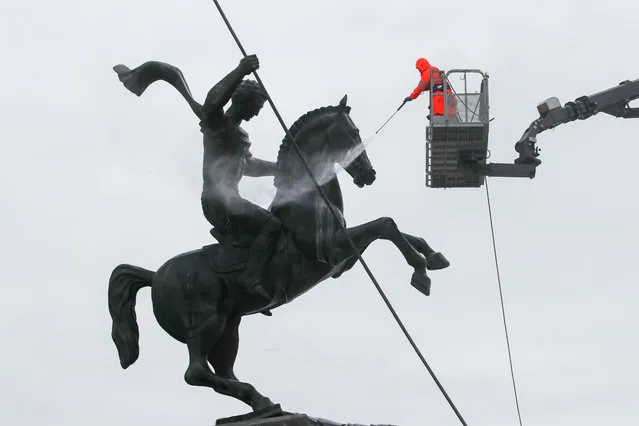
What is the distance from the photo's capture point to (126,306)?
60.3 feet

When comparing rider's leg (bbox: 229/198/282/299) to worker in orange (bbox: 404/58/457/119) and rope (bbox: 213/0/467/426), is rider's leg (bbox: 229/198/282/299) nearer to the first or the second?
rope (bbox: 213/0/467/426)

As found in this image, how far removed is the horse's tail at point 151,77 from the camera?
18.5 m

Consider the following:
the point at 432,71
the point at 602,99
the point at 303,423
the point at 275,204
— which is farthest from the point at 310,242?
the point at 602,99

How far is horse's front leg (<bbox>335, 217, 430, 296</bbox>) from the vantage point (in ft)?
58.1

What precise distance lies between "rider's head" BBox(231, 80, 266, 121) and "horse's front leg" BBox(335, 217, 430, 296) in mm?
1507

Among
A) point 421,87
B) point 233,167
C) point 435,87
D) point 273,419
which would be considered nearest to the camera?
point 273,419

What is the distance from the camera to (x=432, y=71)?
1199 inches

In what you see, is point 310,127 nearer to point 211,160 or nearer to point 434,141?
point 211,160

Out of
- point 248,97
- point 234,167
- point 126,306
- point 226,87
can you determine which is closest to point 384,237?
point 234,167

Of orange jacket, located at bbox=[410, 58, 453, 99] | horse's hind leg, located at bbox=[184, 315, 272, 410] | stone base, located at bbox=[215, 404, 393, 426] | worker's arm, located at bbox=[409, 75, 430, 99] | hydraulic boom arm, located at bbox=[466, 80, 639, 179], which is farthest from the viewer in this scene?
hydraulic boom arm, located at bbox=[466, 80, 639, 179]

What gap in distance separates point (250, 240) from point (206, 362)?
49.5 inches

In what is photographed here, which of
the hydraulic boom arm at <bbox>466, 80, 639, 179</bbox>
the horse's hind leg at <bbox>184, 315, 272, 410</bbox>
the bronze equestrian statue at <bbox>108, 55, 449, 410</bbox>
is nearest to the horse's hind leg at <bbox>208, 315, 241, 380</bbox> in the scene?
the bronze equestrian statue at <bbox>108, 55, 449, 410</bbox>

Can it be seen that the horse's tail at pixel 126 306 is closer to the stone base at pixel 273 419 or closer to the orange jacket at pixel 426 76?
the stone base at pixel 273 419

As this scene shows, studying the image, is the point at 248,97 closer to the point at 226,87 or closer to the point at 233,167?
the point at 226,87
